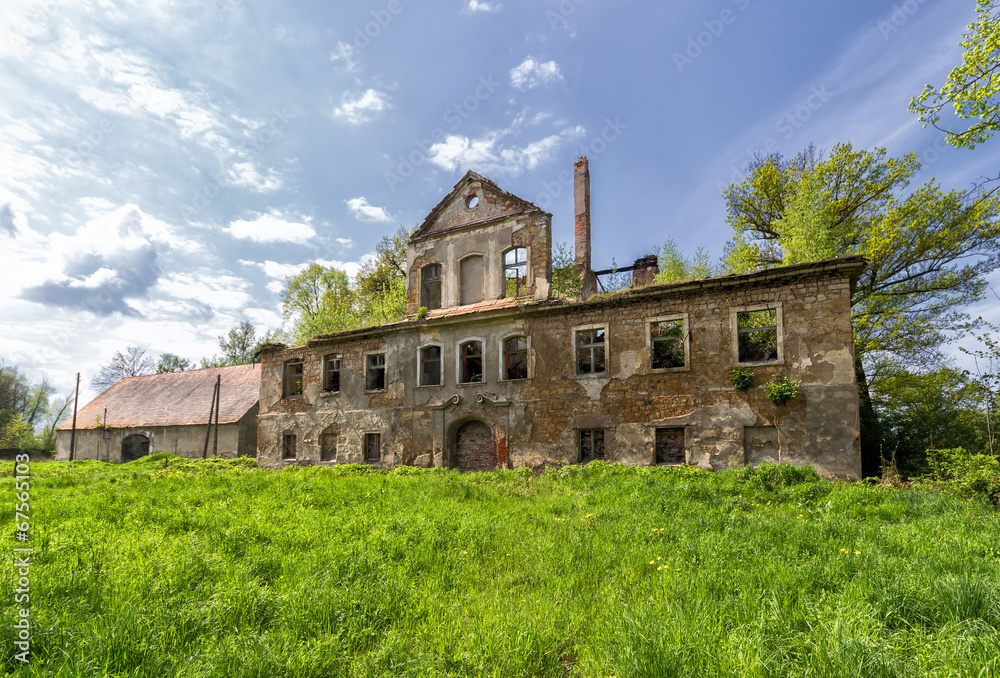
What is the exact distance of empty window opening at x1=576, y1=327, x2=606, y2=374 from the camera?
626 inches

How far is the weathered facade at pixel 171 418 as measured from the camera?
90.9 ft

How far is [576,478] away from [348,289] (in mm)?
28859

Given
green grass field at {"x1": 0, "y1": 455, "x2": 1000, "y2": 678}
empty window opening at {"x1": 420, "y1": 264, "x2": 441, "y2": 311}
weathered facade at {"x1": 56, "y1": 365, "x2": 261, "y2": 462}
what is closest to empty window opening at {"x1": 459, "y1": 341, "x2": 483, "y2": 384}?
empty window opening at {"x1": 420, "y1": 264, "x2": 441, "y2": 311}

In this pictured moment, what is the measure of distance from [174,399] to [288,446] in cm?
1533

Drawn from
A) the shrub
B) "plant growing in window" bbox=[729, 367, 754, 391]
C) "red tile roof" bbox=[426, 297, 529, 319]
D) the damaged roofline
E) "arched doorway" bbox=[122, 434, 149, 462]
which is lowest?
"arched doorway" bbox=[122, 434, 149, 462]

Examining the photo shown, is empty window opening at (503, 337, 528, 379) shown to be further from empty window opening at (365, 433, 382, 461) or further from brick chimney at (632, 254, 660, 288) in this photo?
brick chimney at (632, 254, 660, 288)

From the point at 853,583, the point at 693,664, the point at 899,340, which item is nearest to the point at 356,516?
the point at 693,664

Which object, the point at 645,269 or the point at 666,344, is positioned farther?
the point at 645,269

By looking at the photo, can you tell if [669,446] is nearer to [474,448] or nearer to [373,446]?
[474,448]

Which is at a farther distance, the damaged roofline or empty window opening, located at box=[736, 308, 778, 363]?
empty window opening, located at box=[736, 308, 778, 363]

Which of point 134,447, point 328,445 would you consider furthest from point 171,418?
point 328,445

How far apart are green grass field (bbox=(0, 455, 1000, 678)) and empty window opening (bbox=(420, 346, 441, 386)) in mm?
11205

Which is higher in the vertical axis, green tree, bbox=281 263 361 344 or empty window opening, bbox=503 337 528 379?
green tree, bbox=281 263 361 344

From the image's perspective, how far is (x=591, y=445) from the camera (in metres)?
15.5
